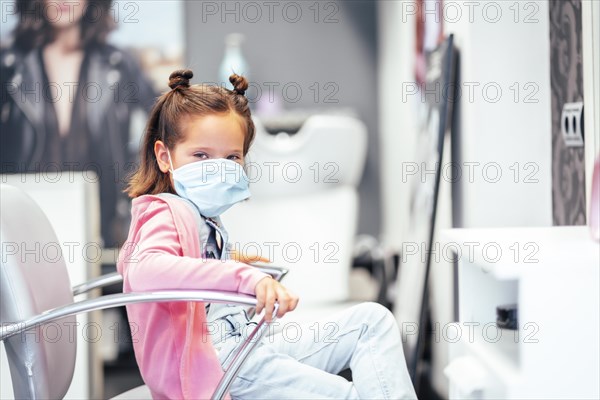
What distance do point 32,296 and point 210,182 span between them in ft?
1.37

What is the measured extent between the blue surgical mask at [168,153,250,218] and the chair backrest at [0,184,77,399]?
34cm

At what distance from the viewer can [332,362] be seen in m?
1.71

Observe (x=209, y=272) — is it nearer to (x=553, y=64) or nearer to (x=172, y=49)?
(x=553, y=64)

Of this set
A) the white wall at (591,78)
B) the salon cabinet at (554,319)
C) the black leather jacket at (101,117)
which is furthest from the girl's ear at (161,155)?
the black leather jacket at (101,117)

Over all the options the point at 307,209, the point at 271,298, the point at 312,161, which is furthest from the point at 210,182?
the point at 312,161

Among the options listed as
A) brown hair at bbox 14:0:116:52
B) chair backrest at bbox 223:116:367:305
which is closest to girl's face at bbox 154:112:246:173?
chair backrest at bbox 223:116:367:305

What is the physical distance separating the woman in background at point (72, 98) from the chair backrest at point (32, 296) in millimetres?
2721

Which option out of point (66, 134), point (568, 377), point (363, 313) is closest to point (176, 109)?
point (363, 313)

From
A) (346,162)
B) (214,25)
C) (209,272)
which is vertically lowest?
(209,272)

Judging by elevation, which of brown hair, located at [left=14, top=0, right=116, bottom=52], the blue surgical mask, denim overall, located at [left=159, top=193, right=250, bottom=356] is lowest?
denim overall, located at [left=159, top=193, right=250, bottom=356]

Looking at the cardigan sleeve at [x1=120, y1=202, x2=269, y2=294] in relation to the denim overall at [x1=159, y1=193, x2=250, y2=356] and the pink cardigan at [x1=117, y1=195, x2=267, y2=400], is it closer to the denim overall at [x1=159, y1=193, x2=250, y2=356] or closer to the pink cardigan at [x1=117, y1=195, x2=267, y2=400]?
the pink cardigan at [x1=117, y1=195, x2=267, y2=400]

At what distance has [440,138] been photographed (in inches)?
104

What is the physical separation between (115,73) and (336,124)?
63.6 inches

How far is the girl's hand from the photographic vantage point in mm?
1355
